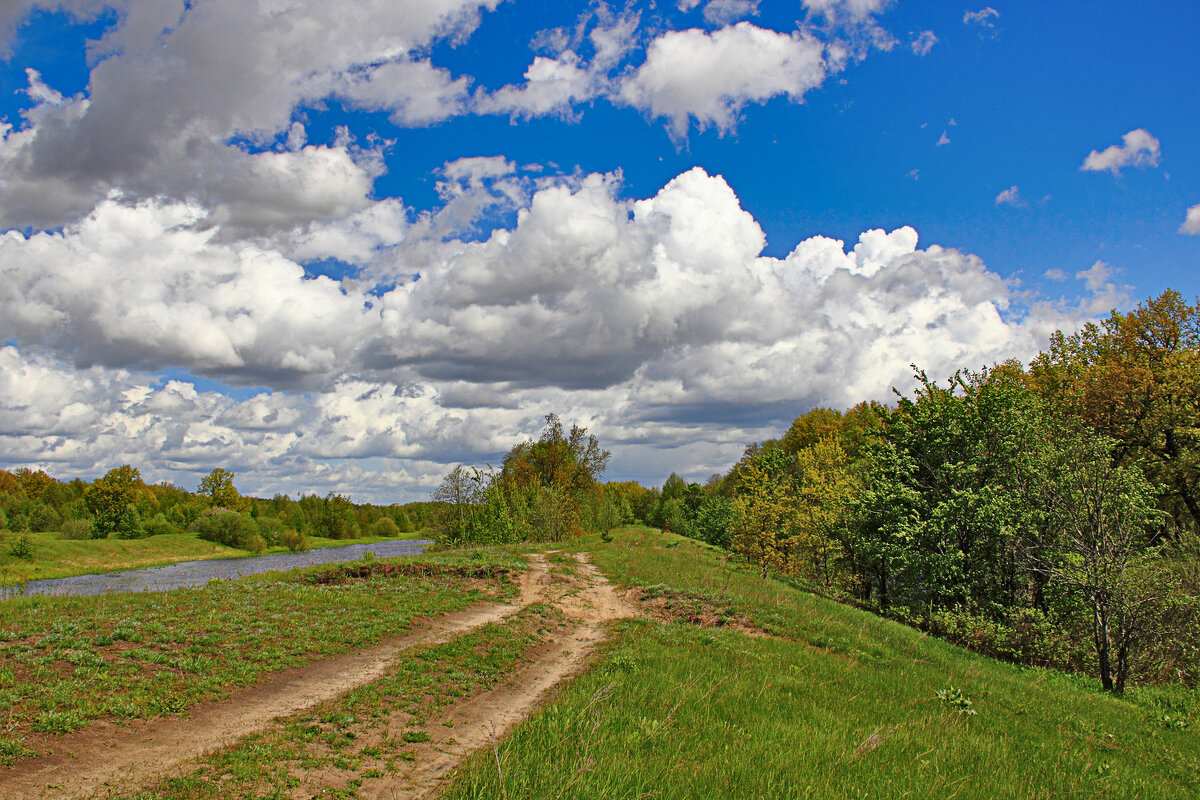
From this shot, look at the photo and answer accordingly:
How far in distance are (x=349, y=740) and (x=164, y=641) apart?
5.63 metres

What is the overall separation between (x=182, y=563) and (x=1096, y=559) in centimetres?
8618

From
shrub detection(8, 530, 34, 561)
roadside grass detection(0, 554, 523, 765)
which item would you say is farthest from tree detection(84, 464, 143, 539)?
roadside grass detection(0, 554, 523, 765)

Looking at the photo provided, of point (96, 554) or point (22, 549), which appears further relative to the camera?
point (96, 554)

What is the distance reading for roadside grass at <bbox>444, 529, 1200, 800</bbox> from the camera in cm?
617

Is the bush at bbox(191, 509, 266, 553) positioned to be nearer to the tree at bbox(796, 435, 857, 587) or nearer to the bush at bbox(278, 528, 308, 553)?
the bush at bbox(278, 528, 308, 553)

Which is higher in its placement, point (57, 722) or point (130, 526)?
point (57, 722)

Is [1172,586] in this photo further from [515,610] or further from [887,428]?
[515,610]

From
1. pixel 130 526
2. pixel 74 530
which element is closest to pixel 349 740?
pixel 74 530

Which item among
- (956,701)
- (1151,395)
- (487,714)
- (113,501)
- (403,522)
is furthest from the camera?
(403,522)

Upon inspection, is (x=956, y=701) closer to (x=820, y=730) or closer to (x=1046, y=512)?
(x=820, y=730)

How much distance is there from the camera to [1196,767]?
9648mm

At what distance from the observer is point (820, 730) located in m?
8.13

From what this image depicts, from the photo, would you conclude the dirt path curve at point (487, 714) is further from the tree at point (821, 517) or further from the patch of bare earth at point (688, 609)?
the tree at point (821, 517)

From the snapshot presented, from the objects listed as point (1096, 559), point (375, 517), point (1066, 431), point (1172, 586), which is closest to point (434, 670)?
point (1096, 559)
